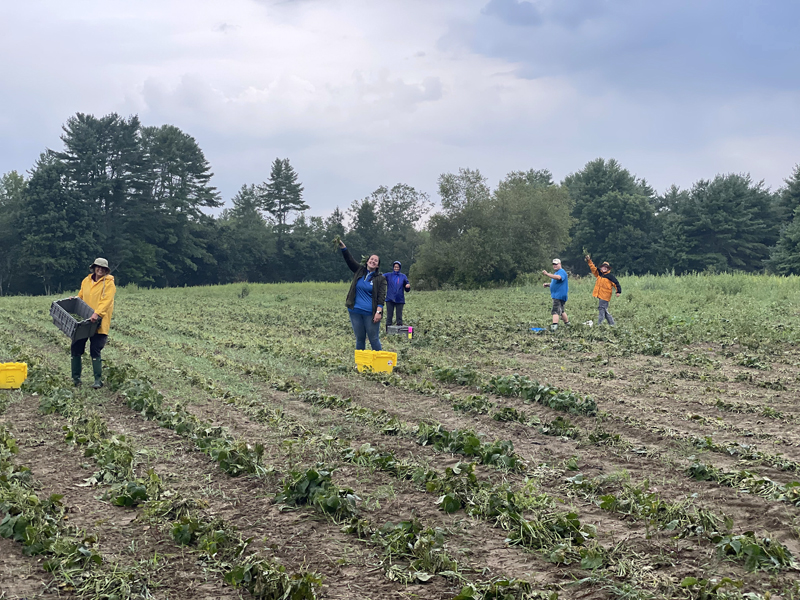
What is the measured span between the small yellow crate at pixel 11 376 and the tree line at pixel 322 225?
134ft

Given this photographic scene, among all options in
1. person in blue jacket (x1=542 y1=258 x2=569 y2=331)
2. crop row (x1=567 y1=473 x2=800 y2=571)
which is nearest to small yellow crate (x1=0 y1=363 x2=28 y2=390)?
Answer: crop row (x1=567 y1=473 x2=800 y2=571)

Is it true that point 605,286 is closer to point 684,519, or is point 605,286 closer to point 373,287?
point 373,287

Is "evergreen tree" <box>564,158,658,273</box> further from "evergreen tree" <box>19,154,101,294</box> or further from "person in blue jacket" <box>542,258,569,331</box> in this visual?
"person in blue jacket" <box>542,258,569,331</box>

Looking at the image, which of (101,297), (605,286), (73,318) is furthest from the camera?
(605,286)

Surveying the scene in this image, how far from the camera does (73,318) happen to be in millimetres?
9609

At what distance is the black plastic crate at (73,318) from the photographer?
951 centimetres

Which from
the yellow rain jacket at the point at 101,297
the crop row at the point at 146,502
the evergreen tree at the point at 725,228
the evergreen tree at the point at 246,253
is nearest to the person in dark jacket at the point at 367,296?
the yellow rain jacket at the point at 101,297

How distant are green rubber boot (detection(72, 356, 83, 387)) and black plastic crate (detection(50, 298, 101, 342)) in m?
0.41

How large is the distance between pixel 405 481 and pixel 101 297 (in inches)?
249

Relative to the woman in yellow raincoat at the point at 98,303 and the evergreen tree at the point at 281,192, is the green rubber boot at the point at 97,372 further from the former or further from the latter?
the evergreen tree at the point at 281,192

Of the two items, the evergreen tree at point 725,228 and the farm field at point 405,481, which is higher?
the evergreen tree at point 725,228

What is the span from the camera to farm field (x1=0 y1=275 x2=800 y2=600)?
408 cm

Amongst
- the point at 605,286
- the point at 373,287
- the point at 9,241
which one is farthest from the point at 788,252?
the point at 9,241

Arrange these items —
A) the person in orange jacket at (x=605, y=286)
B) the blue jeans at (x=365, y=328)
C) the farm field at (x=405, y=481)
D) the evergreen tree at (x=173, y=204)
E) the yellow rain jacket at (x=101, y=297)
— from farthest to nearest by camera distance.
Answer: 1. the evergreen tree at (x=173, y=204)
2. the person in orange jacket at (x=605, y=286)
3. the blue jeans at (x=365, y=328)
4. the yellow rain jacket at (x=101, y=297)
5. the farm field at (x=405, y=481)
